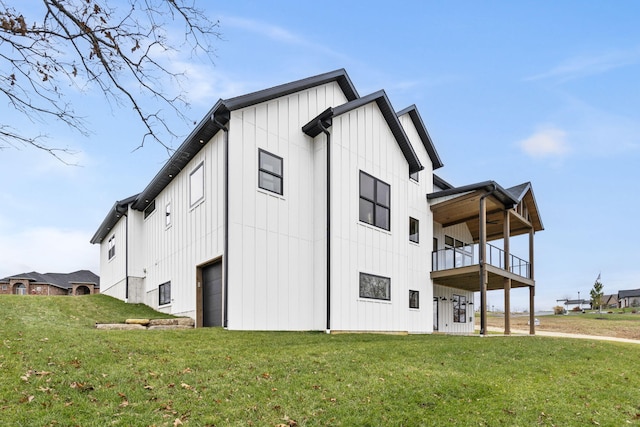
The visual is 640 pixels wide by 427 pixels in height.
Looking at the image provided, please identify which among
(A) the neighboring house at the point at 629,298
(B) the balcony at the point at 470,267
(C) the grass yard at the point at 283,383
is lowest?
(A) the neighboring house at the point at 629,298

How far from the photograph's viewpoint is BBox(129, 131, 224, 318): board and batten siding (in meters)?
12.2

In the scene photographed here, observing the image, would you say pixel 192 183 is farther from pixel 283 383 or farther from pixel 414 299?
pixel 414 299

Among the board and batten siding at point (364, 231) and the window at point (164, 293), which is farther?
the window at point (164, 293)

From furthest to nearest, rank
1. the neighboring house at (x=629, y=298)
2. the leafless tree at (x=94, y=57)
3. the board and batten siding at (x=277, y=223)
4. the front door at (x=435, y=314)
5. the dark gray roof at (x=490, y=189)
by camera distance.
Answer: the neighboring house at (x=629, y=298), the front door at (x=435, y=314), the dark gray roof at (x=490, y=189), the board and batten siding at (x=277, y=223), the leafless tree at (x=94, y=57)

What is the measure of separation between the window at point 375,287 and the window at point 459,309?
8635 millimetres

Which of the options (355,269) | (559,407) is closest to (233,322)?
(355,269)

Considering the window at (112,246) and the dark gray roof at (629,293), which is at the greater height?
the window at (112,246)

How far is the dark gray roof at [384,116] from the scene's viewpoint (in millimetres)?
13094

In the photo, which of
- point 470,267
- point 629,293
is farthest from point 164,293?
point 629,293

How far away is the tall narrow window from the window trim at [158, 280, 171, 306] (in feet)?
19.1

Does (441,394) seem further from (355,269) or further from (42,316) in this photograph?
(42,316)

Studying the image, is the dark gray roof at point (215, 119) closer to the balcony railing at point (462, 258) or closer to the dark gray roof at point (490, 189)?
the dark gray roof at point (490, 189)

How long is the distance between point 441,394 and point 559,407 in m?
1.80

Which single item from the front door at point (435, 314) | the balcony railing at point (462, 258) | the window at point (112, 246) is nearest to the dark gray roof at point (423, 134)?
the balcony railing at point (462, 258)
